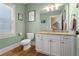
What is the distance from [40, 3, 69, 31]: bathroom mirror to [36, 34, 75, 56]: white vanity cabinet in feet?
0.41

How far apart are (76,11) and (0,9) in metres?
1.12

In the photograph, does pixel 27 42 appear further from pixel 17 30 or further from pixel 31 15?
pixel 31 15

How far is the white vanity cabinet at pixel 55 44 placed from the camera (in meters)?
1.55

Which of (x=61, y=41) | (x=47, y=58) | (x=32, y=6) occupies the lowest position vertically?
(x=47, y=58)

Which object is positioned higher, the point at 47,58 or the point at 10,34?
the point at 10,34

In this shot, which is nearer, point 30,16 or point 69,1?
point 69,1

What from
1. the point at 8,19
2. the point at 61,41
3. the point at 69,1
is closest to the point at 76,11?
the point at 69,1

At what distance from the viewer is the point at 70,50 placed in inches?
61.2

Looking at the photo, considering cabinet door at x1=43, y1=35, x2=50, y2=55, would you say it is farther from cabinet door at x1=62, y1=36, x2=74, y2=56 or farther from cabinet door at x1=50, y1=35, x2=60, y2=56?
cabinet door at x1=62, y1=36, x2=74, y2=56

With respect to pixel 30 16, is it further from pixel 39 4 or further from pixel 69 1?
pixel 69 1

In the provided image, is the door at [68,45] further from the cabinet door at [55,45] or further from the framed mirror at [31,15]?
the framed mirror at [31,15]

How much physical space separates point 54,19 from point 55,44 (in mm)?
379

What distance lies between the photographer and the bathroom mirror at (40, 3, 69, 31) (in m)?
1.55

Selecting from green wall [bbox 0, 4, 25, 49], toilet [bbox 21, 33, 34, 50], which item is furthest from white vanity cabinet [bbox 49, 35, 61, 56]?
green wall [bbox 0, 4, 25, 49]
